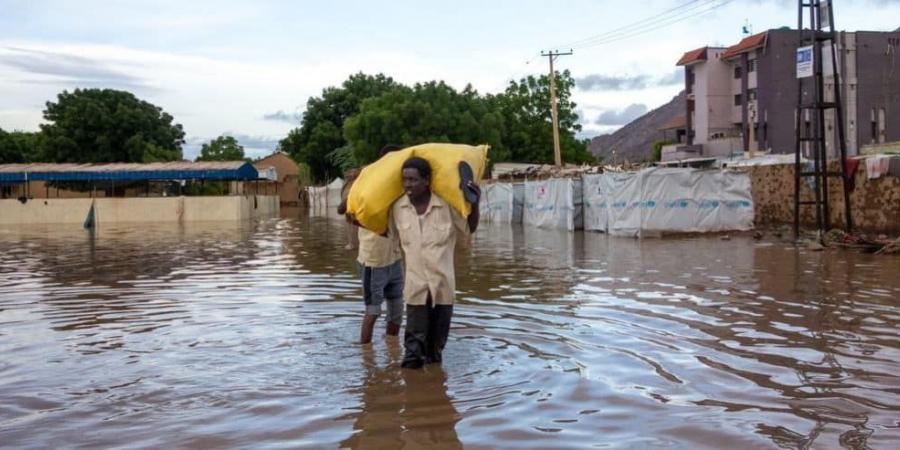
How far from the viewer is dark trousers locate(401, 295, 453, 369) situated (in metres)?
5.48

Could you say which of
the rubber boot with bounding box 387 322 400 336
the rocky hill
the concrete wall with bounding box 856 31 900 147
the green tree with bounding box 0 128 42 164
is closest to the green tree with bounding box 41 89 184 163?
the green tree with bounding box 0 128 42 164

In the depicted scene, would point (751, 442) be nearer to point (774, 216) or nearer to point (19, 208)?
point (774, 216)

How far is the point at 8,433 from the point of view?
4309 mm

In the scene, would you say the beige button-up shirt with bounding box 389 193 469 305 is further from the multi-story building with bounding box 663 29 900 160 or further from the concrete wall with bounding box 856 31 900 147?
the concrete wall with bounding box 856 31 900 147

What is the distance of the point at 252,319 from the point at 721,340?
14.5ft

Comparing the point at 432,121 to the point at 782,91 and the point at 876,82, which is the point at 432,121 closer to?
the point at 782,91

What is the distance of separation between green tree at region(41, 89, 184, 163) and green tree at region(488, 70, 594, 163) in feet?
80.3

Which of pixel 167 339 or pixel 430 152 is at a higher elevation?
pixel 430 152

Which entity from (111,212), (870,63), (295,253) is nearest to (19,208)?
(111,212)

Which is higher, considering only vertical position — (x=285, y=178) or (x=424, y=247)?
(x=285, y=178)

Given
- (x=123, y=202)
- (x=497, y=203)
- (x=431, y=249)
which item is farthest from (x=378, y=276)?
(x=123, y=202)

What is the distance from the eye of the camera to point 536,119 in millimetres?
50312

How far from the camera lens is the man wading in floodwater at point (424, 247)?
533 cm

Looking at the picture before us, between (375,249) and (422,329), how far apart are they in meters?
0.98
